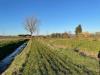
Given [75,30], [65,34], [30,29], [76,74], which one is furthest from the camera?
[30,29]

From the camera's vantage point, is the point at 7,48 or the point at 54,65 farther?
the point at 7,48

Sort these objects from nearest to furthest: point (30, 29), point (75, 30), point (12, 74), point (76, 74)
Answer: point (76, 74)
point (12, 74)
point (75, 30)
point (30, 29)

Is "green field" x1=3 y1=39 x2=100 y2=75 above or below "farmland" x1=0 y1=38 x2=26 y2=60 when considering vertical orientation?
above

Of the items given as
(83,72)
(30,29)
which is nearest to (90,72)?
(83,72)

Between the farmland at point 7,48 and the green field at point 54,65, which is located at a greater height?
the green field at point 54,65

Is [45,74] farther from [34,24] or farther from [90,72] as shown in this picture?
[34,24]

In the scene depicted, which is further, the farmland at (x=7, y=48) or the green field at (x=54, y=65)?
the farmland at (x=7, y=48)

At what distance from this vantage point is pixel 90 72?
14.3 m

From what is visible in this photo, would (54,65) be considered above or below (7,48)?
above

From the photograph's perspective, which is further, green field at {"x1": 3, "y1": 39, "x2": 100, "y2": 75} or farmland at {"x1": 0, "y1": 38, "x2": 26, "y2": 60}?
farmland at {"x1": 0, "y1": 38, "x2": 26, "y2": 60}

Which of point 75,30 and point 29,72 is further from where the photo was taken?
point 75,30

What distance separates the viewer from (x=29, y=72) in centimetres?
1462

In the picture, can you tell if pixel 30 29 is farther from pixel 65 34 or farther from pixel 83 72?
pixel 83 72

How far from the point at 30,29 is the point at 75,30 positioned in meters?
25.8
